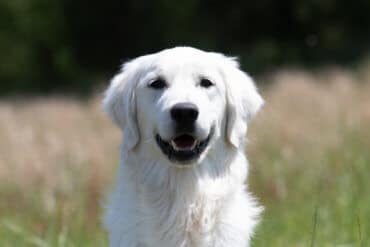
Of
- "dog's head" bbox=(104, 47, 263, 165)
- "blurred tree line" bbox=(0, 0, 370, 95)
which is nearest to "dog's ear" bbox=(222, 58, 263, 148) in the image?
"dog's head" bbox=(104, 47, 263, 165)

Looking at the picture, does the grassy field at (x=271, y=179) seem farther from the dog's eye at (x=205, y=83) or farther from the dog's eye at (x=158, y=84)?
the dog's eye at (x=158, y=84)

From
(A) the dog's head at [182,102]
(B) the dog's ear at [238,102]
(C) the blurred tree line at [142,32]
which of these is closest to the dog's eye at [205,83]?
(A) the dog's head at [182,102]

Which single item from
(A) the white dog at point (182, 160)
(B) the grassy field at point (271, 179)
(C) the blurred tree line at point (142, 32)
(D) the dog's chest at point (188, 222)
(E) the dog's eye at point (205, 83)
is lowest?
(C) the blurred tree line at point (142, 32)

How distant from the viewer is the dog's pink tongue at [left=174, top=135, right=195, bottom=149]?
4.56 meters

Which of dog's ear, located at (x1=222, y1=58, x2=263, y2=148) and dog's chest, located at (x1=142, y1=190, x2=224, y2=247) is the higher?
dog's ear, located at (x1=222, y1=58, x2=263, y2=148)

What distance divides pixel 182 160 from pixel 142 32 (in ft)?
92.0

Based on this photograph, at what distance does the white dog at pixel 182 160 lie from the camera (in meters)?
4.56

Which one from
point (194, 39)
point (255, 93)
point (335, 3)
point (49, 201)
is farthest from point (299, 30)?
point (255, 93)

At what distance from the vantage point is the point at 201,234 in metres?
4.61

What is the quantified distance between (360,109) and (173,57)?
6252mm

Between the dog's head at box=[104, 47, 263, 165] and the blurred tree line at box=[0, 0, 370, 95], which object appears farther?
the blurred tree line at box=[0, 0, 370, 95]

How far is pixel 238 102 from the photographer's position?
4.87 metres

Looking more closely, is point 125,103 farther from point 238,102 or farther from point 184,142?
point 238,102

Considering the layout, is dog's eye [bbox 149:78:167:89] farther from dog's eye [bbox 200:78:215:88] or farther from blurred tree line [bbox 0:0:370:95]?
blurred tree line [bbox 0:0:370:95]
